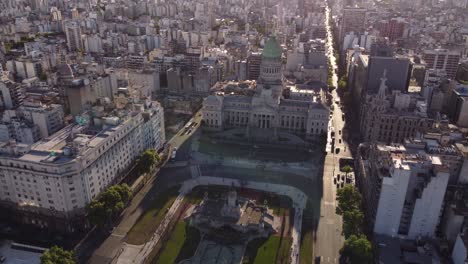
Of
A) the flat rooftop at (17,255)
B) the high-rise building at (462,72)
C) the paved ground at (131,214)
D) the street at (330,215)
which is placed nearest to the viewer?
the flat rooftop at (17,255)

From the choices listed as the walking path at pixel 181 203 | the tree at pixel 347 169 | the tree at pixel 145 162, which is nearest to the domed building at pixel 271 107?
the tree at pixel 347 169

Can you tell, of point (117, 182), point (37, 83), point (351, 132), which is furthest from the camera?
point (37, 83)

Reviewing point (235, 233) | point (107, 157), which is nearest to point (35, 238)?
point (107, 157)

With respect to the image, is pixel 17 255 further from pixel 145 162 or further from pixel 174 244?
pixel 145 162

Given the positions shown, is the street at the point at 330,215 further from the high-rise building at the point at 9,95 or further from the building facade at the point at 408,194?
the high-rise building at the point at 9,95

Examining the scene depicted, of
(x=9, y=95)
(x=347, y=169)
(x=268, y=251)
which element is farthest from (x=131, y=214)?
(x=9, y=95)

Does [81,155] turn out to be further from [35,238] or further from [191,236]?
[191,236]

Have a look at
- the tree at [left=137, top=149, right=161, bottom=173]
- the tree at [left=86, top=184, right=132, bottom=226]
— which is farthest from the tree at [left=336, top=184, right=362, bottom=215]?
the tree at [left=86, top=184, right=132, bottom=226]

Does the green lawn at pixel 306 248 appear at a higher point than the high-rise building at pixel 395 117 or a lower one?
lower
